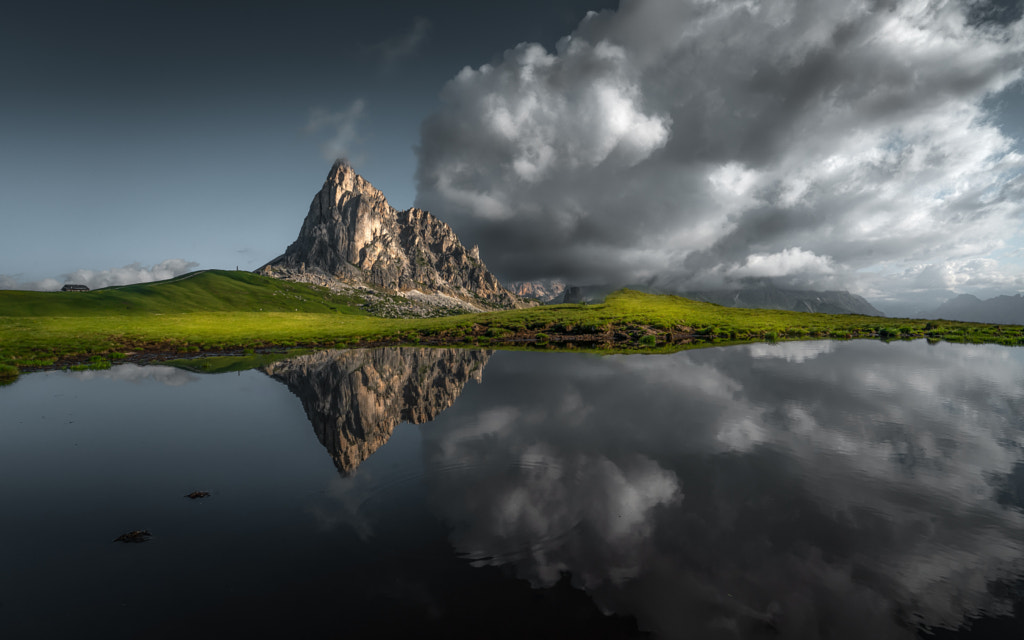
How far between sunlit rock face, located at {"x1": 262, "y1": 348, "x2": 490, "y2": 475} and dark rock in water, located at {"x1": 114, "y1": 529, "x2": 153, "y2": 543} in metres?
4.80

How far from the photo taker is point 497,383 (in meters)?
27.2

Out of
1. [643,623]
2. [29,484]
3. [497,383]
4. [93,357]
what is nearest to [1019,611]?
[643,623]

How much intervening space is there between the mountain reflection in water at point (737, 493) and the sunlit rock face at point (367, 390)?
21cm

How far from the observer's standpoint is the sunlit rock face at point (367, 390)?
53.8 feet

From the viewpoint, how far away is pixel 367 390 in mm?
25312

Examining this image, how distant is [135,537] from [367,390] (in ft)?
52.2

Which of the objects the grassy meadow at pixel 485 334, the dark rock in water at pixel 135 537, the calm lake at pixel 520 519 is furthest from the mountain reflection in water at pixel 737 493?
the grassy meadow at pixel 485 334

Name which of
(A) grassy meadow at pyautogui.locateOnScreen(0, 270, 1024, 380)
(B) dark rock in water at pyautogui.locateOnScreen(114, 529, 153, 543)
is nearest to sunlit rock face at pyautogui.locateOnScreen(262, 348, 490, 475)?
(B) dark rock in water at pyautogui.locateOnScreen(114, 529, 153, 543)

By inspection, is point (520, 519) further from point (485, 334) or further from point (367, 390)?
point (485, 334)

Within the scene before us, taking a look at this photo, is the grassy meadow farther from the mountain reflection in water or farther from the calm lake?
the calm lake

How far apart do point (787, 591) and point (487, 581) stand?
562cm

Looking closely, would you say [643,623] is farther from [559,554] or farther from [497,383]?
[497,383]

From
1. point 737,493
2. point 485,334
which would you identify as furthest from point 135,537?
point 485,334

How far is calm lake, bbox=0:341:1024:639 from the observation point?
6848mm
